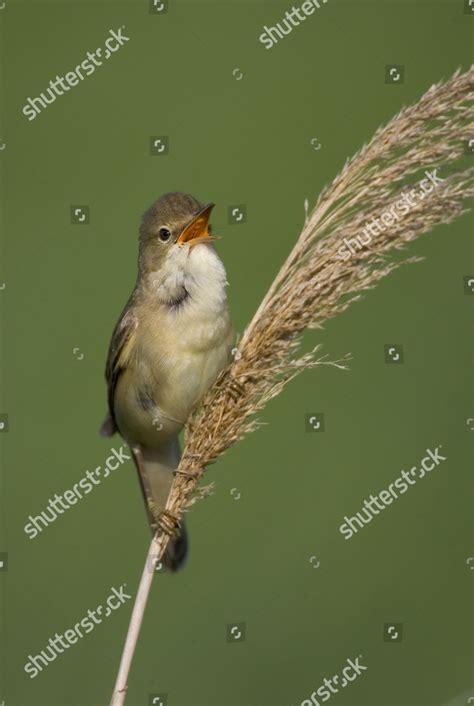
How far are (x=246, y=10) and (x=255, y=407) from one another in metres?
6.55

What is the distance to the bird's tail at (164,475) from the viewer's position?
16.7ft

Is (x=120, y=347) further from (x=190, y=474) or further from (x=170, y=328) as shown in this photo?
(x=190, y=474)

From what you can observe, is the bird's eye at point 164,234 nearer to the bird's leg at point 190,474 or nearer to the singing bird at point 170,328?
the singing bird at point 170,328

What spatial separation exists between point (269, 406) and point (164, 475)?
179cm

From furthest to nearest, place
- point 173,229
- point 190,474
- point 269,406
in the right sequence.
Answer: point 269,406 → point 173,229 → point 190,474

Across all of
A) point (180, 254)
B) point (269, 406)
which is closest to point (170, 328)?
point (180, 254)

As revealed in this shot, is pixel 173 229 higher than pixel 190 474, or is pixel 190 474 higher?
pixel 173 229

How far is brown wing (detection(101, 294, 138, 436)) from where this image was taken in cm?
473

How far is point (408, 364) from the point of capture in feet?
22.5

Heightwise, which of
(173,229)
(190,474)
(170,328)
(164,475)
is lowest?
(164,475)

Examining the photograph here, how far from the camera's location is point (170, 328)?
4.47m

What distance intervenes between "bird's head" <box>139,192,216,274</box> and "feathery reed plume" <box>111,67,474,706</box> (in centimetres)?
105

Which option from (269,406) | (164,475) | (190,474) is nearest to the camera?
(190,474)

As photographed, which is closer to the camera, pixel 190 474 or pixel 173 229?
pixel 190 474
